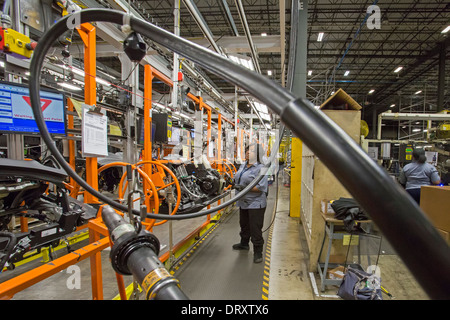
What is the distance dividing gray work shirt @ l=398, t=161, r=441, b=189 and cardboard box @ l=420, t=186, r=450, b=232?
3.01m

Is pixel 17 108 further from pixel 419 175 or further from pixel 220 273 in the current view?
pixel 419 175

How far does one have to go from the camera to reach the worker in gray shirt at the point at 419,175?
4477 millimetres

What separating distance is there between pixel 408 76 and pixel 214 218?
55.7 feet

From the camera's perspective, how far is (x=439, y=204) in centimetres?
208

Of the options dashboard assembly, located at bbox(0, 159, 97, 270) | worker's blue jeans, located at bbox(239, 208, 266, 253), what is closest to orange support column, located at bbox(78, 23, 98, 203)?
dashboard assembly, located at bbox(0, 159, 97, 270)

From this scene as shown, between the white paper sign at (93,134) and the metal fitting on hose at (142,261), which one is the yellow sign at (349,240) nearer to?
the metal fitting on hose at (142,261)

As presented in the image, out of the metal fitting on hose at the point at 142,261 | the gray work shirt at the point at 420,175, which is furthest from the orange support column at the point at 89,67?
the gray work shirt at the point at 420,175

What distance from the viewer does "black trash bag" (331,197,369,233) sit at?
2.59 meters

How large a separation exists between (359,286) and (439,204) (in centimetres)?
118

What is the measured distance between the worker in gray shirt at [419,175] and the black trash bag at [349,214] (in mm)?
2828

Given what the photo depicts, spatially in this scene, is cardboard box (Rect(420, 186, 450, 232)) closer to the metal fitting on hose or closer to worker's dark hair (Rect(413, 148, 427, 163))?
the metal fitting on hose

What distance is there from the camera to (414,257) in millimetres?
297
